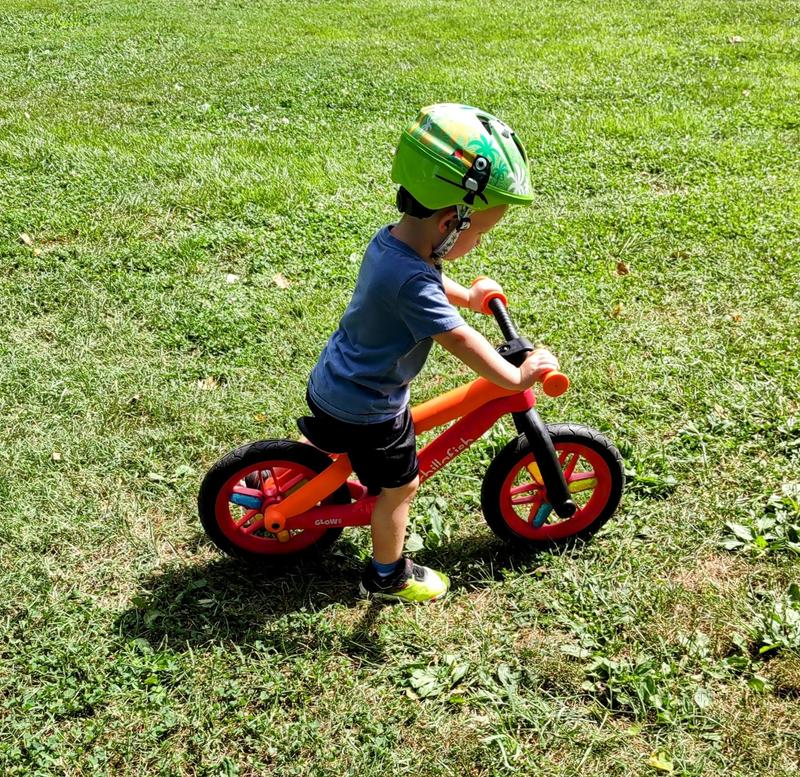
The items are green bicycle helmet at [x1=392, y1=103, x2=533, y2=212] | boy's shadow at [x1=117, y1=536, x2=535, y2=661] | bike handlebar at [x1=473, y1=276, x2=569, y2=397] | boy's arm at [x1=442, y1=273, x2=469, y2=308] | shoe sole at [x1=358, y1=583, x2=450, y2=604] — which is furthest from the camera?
shoe sole at [x1=358, y1=583, x2=450, y2=604]

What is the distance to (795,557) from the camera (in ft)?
9.50

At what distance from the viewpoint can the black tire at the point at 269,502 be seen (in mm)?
2691

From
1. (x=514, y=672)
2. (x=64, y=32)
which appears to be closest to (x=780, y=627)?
(x=514, y=672)

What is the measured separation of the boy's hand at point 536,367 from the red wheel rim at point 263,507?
841 mm

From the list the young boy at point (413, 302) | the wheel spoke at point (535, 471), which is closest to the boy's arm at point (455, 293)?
the young boy at point (413, 302)

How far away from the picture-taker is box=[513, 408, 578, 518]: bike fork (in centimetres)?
260

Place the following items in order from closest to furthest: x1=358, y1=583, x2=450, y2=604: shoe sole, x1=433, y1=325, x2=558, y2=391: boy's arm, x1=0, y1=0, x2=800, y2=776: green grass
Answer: x1=433, y1=325, x2=558, y2=391: boy's arm, x1=0, y1=0, x2=800, y2=776: green grass, x1=358, y1=583, x2=450, y2=604: shoe sole

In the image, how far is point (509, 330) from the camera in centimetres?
249

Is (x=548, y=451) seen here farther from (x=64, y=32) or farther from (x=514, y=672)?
(x=64, y=32)

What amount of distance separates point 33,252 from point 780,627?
435 centimetres

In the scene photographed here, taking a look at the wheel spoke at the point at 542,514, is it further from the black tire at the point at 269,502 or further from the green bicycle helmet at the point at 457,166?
the green bicycle helmet at the point at 457,166

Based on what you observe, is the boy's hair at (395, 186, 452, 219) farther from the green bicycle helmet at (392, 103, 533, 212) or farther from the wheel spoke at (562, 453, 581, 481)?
the wheel spoke at (562, 453, 581, 481)

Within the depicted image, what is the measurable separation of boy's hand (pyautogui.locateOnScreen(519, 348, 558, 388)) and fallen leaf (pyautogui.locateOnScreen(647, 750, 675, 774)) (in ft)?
3.67

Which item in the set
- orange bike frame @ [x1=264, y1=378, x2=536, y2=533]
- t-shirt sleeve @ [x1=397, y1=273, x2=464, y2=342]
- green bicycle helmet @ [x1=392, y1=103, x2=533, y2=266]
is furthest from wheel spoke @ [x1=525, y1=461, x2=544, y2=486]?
green bicycle helmet @ [x1=392, y1=103, x2=533, y2=266]
